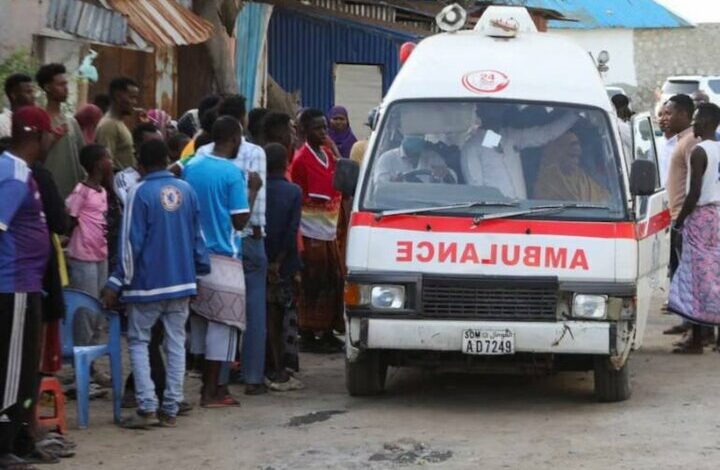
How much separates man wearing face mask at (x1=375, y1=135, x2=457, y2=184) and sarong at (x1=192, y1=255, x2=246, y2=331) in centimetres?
112

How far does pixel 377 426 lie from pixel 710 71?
46984 millimetres

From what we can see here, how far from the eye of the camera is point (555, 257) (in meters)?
9.59

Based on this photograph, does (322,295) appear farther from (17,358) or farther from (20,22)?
(17,358)

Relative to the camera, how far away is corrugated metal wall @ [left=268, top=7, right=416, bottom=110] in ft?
73.3

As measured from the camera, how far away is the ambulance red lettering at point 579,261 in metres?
9.59

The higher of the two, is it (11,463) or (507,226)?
(507,226)

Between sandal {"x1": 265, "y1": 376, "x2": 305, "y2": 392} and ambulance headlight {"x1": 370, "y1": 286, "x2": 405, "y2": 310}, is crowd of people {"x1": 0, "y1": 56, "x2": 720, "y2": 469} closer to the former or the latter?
sandal {"x1": 265, "y1": 376, "x2": 305, "y2": 392}

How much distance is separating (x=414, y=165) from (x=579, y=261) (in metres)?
1.27

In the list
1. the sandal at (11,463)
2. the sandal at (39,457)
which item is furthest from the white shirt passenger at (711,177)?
Answer: the sandal at (11,463)

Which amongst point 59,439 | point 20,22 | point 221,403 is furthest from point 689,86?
point 59,439

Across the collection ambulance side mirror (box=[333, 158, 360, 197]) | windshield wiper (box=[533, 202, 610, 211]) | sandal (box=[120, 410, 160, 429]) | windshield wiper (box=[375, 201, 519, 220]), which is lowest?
sandal (box=[120, 410, 160, 429])

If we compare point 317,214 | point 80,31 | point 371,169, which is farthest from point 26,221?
point 80,31

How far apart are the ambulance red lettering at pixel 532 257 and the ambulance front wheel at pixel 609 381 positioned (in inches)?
31.6

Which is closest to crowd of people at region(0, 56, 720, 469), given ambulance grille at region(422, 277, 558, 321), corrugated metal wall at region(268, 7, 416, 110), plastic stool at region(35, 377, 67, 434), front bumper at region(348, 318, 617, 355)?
plastic stool at region(35, 377, 67, 434)
